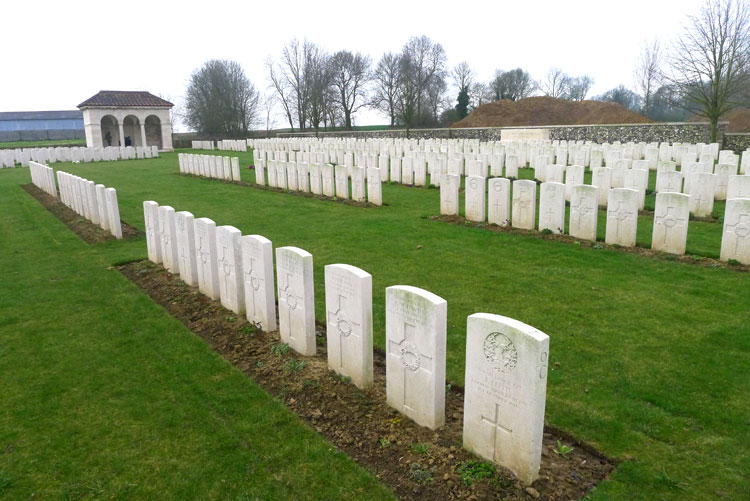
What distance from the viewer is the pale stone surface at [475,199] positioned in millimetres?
10391

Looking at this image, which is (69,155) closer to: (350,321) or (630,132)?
(630,132)

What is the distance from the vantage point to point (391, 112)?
5250cm

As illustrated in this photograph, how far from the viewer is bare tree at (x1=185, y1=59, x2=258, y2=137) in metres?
52.4

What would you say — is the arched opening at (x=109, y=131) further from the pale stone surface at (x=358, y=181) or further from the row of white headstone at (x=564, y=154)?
the pale stone surface at (x=358, y=181)

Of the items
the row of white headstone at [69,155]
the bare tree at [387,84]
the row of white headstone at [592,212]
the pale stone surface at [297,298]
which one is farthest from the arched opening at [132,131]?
the pale stone surface at [297,298]

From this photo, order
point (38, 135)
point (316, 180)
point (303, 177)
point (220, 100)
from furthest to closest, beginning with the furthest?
point (38, 135) → point (220, 100) → point (303, 177) → point (316, 180)

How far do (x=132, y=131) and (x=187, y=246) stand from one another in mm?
42902

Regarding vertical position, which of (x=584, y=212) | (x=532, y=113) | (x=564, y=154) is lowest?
(x=584, y=212)

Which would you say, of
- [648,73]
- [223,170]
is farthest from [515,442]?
[648,73]

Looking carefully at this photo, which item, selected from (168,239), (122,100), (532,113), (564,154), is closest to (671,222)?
(168,239)

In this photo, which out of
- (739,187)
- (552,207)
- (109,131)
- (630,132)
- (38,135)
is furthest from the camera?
(38,135)

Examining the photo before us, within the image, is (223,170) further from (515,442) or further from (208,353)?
Answer: (515,442)

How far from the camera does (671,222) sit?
7840 millimetres

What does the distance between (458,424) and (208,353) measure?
2.53 meters
